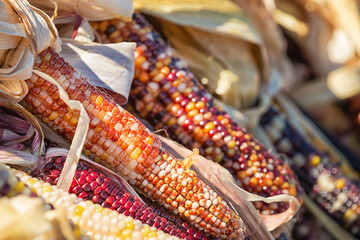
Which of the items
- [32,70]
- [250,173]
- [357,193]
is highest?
[32,70]

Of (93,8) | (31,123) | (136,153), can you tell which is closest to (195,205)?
(136,153)

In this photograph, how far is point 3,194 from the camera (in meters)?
0.84

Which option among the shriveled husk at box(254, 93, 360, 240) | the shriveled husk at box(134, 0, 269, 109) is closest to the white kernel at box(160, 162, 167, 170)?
the shriveled husk at box(134, 0, 269, 109)

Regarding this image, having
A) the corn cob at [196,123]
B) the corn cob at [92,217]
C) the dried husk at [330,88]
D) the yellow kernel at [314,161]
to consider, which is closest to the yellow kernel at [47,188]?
the corn cob at [92,217]

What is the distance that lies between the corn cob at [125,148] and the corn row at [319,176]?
88 centimetres

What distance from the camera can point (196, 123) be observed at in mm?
1523

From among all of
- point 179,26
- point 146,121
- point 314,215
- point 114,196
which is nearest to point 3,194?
point 114,196

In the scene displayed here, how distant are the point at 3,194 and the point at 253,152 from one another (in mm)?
986

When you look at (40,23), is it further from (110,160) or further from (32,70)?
(110,160)

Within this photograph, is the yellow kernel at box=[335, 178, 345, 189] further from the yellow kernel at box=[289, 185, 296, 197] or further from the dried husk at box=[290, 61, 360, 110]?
the dried husk at box=[290, 61, 360, 110]

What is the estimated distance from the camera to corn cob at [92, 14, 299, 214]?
1.53m

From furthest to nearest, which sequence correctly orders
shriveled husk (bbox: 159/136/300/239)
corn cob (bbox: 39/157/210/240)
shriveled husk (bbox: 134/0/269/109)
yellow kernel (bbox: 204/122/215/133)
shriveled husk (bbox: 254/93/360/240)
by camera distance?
shriveled husk (bbox: 254/93/360/240) → shriveled husk (bbox: 134/0/269/109) → yellow kernel (bbox: 204/122/215/133) → shriveled husk (bbox: 159/136/300/239) → corn cob (bbox: 39/157/210/240)

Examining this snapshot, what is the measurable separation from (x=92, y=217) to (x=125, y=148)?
27 centimetres

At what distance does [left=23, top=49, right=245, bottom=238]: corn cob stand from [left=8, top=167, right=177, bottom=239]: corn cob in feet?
0.62
